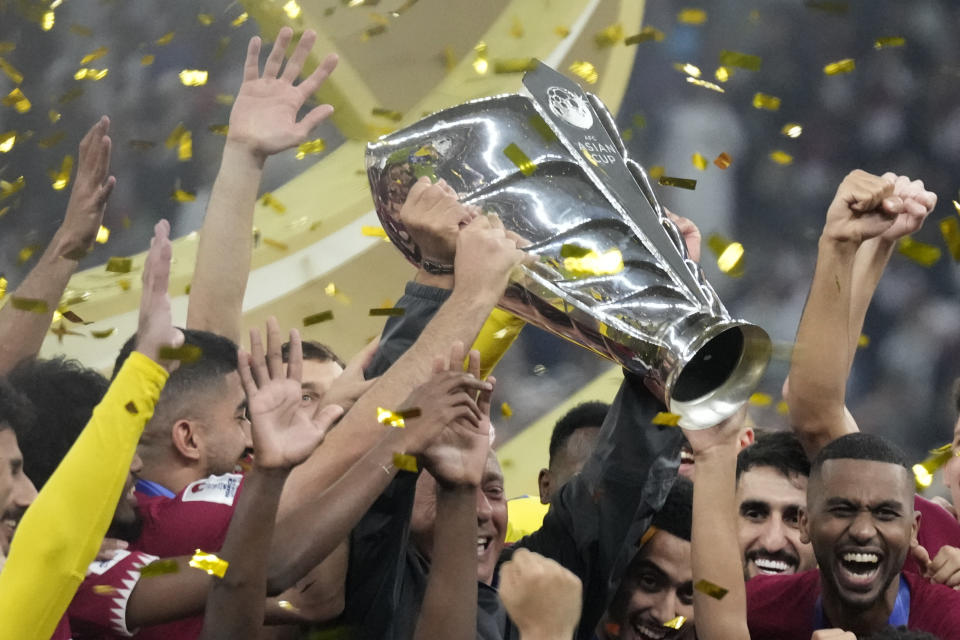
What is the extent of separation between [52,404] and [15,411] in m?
0.22

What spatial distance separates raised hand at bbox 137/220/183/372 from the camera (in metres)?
1.62

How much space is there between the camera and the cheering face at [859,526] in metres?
2.03

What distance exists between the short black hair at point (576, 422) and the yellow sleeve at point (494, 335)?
2.25ft

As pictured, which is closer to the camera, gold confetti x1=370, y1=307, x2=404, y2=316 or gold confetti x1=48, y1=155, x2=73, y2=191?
gold confetti x1=370, y1=307, x2=404, y2=316

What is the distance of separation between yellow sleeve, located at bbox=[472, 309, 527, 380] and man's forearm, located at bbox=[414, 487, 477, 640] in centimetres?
42

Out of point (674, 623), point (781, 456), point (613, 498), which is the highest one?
point (613, 498)

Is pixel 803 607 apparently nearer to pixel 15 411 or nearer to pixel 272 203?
pixel 15 411

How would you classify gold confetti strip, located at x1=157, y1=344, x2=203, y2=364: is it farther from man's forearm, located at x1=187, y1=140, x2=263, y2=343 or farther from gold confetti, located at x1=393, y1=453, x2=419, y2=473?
man's forearm, located at x1=187, y1=140, x2=263, y2=343

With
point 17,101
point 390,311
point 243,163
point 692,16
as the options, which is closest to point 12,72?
point 17,101

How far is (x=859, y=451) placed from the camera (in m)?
2.09

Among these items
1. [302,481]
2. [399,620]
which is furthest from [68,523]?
[399,620]

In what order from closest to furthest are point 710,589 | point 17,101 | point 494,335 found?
point 710,589 < point 494,335 < point 17,101

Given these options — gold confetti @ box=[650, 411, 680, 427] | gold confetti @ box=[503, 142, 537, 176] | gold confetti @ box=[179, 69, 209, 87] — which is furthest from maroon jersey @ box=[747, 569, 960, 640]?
gold confetti @ box=[179, 69, 209, 87]

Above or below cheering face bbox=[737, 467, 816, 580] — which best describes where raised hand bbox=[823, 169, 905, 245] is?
above
